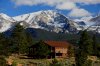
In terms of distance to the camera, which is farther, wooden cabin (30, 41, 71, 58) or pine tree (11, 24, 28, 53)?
wooden cabin (30, 41, 71, 58)

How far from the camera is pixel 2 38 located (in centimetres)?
10419

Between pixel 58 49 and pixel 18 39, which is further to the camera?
pixel 58 49

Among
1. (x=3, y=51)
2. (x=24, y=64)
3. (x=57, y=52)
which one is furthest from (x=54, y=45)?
(x=3, y=51)

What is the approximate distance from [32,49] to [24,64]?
150 ft

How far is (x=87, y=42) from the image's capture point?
126938 mm

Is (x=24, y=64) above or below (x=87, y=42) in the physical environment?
below

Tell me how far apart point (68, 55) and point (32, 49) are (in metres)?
16.3

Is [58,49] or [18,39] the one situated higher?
[18,39]

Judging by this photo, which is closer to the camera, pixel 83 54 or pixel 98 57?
pixel 83 54

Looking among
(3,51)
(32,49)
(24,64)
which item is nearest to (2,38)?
(24,64)

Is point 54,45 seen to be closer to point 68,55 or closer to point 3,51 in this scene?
point 68,55

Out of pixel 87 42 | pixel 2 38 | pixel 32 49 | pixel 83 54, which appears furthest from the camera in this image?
pixel 32 49

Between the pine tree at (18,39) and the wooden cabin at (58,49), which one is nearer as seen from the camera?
the pine tree at (18,39)

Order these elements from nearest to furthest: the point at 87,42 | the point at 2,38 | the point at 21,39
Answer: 1. the point at 2,38
2. the point at 87,42
3. the point at 21,39
